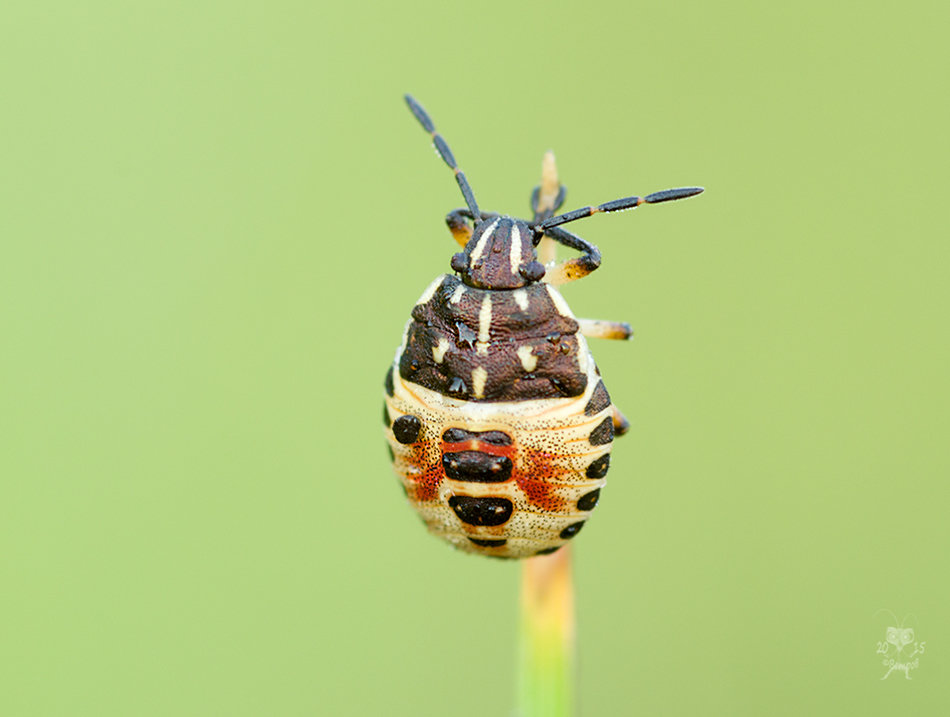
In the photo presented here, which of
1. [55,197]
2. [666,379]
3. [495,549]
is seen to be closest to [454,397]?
[495,549]

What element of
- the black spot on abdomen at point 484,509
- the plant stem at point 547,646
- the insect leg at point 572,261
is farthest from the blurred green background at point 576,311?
the plant stem at point 547,646

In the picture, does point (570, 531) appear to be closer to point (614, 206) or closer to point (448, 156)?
point (614, 206)

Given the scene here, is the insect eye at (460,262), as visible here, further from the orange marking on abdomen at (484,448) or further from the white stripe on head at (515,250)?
the orange marking on abdomen at (484,448)

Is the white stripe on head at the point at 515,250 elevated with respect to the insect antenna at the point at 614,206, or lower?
lower

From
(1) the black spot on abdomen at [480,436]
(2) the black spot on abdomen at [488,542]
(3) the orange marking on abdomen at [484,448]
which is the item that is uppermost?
(1) the black spot on abdomen at [480,436]

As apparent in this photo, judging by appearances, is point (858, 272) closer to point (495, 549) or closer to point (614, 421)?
point (614, 421)

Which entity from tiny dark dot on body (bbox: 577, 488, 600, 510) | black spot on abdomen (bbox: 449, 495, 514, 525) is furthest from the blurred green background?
black spot on abdomen (bbox: 449, 495, 514, 525)

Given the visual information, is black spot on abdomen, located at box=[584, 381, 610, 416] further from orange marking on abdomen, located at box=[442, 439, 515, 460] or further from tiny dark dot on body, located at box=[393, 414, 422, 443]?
tiny dark dot on body, located at box=[393, 414, 422, 443]

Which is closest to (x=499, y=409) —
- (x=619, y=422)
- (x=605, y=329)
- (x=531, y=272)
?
(x=531, y=272)
